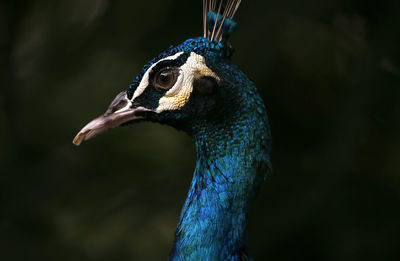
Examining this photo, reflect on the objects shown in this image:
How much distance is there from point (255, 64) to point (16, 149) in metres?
1.22

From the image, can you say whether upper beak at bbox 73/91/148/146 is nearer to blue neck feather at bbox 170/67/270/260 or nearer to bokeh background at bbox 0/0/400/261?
blue neck feather at bbox 170/67/270/260

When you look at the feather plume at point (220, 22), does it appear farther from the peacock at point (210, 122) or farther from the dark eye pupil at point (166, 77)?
the dark eye pupil at point (166, 77)

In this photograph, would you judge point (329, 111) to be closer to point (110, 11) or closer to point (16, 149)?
point (110, 11)

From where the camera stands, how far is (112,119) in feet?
3.63

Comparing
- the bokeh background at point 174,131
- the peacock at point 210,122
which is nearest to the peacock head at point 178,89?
the peacock at point 210,122

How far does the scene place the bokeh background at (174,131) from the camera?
2262 millimetres

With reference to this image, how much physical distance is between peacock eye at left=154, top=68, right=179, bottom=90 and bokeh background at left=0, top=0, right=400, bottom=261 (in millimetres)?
1235

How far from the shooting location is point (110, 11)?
2.44 metres

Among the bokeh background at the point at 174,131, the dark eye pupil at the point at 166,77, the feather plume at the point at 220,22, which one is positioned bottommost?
the bokeh background at the point at 174,131

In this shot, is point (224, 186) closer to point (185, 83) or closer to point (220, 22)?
point (185, 83)

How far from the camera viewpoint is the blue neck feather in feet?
3.51

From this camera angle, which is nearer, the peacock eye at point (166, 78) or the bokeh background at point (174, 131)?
the peacock eye at point (166, 78)

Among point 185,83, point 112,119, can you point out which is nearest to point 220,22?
point 185,83

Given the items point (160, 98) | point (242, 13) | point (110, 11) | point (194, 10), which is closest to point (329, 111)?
point (242, 13)
